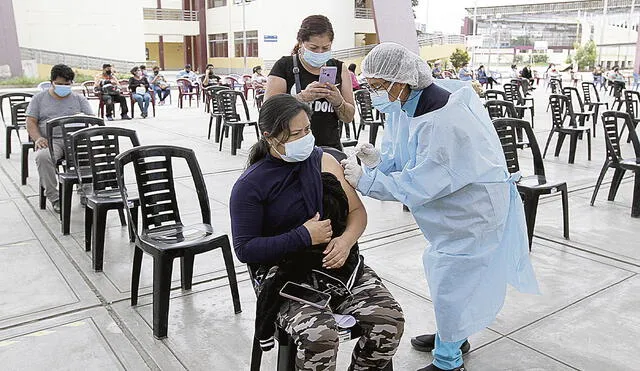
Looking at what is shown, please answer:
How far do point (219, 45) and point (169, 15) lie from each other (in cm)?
379

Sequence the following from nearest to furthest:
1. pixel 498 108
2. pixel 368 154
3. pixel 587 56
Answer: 1. pixel 368 154
2. pixel 498 108
3. pixel 587 56

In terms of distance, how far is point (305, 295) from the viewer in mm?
2199

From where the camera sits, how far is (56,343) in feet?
9.20

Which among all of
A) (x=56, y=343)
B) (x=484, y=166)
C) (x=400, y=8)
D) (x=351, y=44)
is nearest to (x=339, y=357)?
(x=484, y=166)

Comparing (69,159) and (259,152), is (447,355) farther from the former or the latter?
(69,159)

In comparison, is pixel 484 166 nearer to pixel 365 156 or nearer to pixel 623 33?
pixel 365 156

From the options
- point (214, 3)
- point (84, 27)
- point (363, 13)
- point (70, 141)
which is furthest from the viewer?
point (214, 3)

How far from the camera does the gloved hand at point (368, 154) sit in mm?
2545

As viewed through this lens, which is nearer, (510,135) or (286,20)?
(510,135)

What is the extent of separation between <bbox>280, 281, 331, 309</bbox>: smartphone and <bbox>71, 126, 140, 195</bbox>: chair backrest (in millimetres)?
2330

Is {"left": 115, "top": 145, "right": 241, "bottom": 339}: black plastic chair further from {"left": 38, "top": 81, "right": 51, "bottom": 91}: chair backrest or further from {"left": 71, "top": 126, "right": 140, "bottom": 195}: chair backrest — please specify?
{"left": 38, "top": 81, "right": 51, "bottom": 91}: chair backrest

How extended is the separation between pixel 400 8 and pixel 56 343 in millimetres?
22465

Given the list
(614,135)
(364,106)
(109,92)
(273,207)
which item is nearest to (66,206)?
(273,207)

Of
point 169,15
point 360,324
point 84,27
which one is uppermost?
point 169,15
